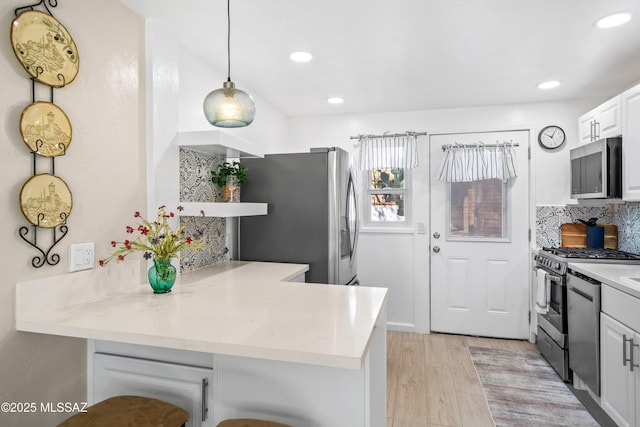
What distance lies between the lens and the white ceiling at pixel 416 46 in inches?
74.6

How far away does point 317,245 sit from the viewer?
2.74 m

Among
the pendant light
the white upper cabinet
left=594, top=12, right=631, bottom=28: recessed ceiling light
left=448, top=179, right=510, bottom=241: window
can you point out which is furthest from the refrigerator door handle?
the white upper cabinet

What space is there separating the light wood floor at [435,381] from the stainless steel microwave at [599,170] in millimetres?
1528

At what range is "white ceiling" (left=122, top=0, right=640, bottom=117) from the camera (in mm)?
1895

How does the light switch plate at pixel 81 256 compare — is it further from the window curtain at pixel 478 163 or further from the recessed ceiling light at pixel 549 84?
the recessed ceiling light at pixel 549 84

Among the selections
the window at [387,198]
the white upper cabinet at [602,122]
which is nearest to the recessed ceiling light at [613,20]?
the white upper cabinet at [602,122]

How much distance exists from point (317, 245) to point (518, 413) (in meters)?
1.67

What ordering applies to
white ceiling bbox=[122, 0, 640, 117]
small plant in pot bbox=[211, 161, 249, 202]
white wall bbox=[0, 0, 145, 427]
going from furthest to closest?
small plant in pot bbox=[211, 161, 249, 202], white ceiling bbox=[122, 0, 640, 117], white wall bbox=[0, 0, 145, 427]

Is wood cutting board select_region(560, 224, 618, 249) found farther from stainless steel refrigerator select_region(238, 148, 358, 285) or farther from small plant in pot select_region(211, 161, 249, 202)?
small plant in pot select_region(211, 161, 249, 202)

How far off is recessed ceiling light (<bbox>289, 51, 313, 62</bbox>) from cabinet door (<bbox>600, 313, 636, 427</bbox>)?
94.7 inches

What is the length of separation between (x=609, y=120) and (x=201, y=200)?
9.79 feet

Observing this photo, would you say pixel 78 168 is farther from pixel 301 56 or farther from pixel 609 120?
pixel 609 120

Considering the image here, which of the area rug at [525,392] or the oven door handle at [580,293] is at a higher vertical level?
the oven door handle at [580,293]

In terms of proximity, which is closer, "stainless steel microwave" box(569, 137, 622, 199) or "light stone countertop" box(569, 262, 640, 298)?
"light stone countertop" box(569, 262, 640, 298)
